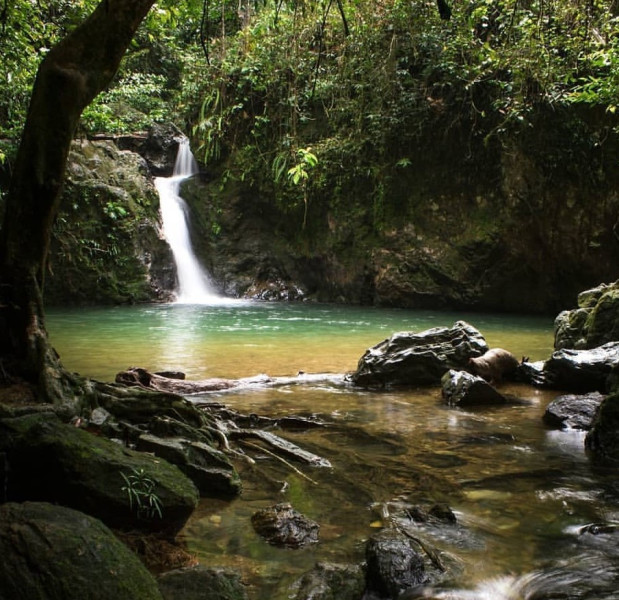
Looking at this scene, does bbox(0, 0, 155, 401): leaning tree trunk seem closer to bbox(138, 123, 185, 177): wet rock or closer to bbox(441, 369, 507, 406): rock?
bbox(441, 369, 507, 406): rock

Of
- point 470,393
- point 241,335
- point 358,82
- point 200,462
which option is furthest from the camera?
point 358,82

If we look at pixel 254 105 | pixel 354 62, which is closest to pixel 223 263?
pixel 254 105

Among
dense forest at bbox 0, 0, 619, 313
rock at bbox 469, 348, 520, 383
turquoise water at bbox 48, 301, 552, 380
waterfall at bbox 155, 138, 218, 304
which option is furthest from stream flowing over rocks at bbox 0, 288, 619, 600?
waterfall at bbox 155, 138, 218, 304

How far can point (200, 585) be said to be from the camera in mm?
2234

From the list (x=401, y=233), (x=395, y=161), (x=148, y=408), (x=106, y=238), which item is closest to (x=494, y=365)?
(x=148, y=408)

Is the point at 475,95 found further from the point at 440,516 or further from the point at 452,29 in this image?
the point at 440,516

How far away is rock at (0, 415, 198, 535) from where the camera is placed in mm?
2668

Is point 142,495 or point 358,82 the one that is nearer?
point 142,495

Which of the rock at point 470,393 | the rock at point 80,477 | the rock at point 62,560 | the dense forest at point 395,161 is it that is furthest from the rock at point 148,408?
the dense forest at point 395,161

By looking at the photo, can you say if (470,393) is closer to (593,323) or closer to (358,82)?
(593,323)

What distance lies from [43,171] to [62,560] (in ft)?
9.35

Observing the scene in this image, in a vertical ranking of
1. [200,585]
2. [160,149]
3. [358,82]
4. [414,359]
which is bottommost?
[200,585]

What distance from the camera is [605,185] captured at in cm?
1438

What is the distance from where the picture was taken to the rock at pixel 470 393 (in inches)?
241
